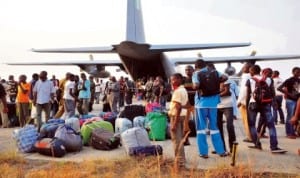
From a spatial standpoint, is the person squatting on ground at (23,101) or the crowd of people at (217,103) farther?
the person squatting on ground at (23,101)

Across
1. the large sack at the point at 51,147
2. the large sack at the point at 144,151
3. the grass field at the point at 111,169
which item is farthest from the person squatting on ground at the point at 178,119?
the large sack at the point at 51,147

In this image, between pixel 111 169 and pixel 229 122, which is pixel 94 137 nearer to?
pixel 111 169

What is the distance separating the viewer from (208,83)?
20.0 feet

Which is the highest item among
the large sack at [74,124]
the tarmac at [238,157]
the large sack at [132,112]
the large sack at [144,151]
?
the large sack at [132,112]

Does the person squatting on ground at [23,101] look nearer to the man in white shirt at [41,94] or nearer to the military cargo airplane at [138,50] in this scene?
the man in white shirt at [41,94]

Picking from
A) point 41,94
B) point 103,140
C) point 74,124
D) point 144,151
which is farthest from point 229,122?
point 41,94

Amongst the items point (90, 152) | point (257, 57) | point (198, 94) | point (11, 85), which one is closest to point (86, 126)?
point (90, 152)

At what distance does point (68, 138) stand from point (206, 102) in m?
2.56

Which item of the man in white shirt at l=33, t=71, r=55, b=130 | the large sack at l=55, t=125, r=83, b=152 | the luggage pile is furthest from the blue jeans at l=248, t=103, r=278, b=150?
the man in white shirt at l=33, t=71, r=55, b=130

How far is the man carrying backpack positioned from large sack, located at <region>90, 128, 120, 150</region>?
8.42 feet

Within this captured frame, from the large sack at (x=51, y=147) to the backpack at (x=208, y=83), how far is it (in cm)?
260

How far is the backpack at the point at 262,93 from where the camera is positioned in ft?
21.4

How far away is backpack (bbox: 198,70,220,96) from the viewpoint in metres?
6.11

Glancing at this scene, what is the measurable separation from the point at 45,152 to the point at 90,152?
809 millimetres
